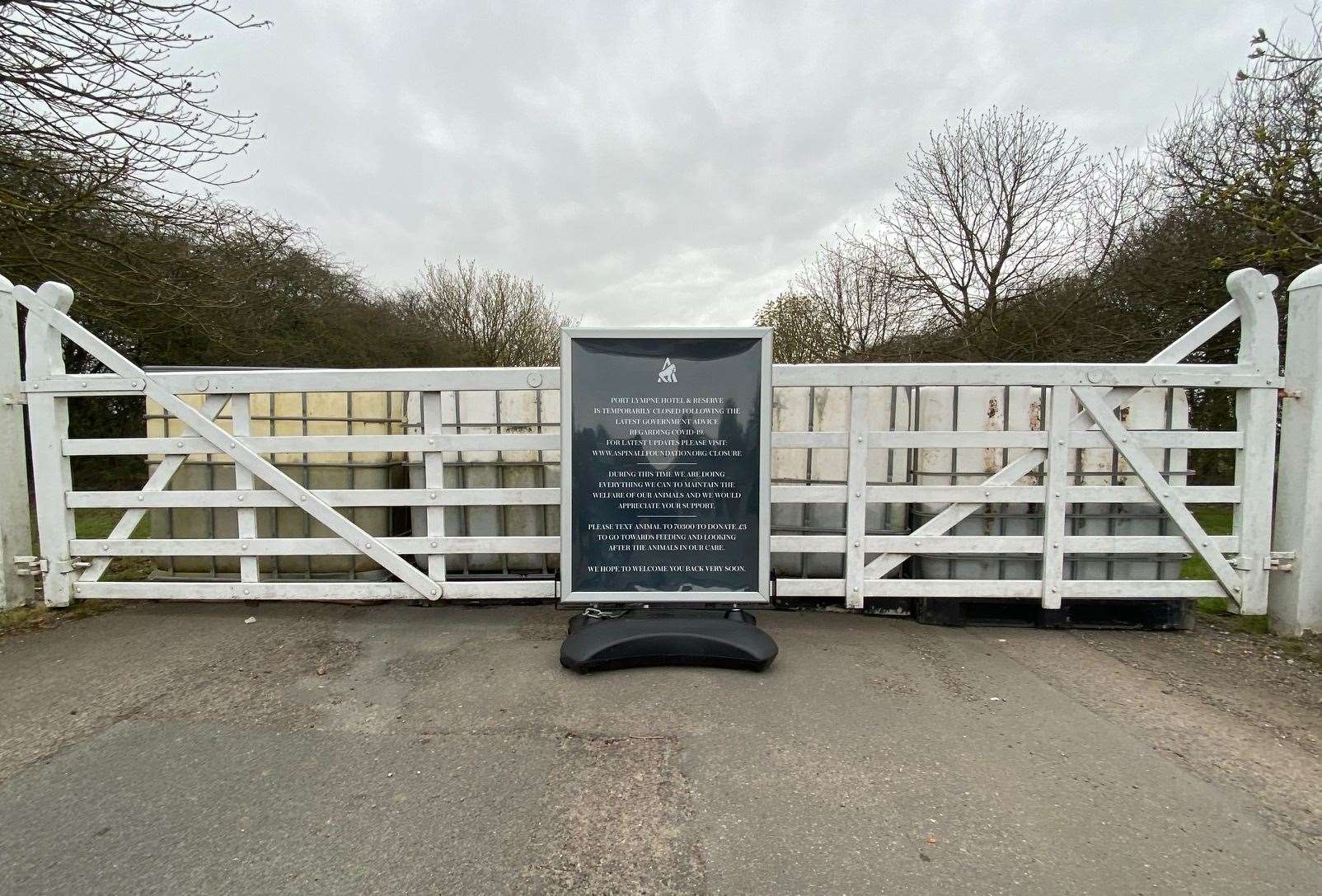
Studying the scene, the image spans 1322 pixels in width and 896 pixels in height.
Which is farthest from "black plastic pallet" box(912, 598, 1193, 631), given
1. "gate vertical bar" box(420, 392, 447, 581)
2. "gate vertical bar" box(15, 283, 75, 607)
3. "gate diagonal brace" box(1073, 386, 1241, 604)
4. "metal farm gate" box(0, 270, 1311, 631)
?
"gate vertical bar" box(15, 283, 75, 607)

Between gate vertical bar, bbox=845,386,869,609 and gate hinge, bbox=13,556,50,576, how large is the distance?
5.48 metres

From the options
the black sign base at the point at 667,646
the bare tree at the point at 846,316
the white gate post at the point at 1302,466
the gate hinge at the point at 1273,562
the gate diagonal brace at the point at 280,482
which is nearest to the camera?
the black sign base at the point at 667,646

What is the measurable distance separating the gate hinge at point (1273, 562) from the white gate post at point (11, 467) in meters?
8.15

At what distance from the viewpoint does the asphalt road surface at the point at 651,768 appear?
201 centimetres

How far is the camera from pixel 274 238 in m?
16.8

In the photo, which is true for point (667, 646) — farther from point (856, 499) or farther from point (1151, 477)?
point (1151, 477)

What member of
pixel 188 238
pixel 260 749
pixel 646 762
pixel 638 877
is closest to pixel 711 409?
pixel 646 762

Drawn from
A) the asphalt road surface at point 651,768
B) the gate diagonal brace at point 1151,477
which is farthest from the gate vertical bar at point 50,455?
the gate diagonal brace at point 1151,477

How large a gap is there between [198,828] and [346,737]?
63cm

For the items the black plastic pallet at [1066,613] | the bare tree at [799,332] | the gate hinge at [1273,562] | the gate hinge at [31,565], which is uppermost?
the bare tree at [799,332]

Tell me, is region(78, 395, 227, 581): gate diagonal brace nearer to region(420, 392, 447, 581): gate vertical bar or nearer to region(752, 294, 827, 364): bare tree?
region(420, 392, 447, 581): gate vertical bar

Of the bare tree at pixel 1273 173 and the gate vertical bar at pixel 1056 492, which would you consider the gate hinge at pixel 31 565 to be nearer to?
the gate vertical bar at pixel 1056 492

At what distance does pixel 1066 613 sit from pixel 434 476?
14.3 ft

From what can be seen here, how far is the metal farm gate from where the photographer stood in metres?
3.82
